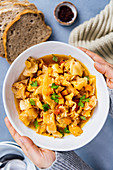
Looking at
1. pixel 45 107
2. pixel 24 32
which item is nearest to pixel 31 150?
pixel 45 107

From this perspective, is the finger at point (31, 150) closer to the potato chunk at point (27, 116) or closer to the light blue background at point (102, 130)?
the potato chunk at point (27, 116)

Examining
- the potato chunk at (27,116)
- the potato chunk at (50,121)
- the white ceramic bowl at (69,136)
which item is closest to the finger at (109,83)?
the white ceramic bowl at (69,136)

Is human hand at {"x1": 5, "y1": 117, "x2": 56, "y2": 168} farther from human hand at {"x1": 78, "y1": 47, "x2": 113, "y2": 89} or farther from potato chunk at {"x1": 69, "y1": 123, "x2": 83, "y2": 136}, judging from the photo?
human hand at {"x1": 78, "y1": 47, "x2": 113, "y2": 89}

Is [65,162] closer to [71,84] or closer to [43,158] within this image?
[43,158]

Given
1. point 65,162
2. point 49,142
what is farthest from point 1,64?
point 65,162

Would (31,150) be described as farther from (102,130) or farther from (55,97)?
(102,130)

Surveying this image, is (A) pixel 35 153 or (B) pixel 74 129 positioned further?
(B) pixel 74 129
